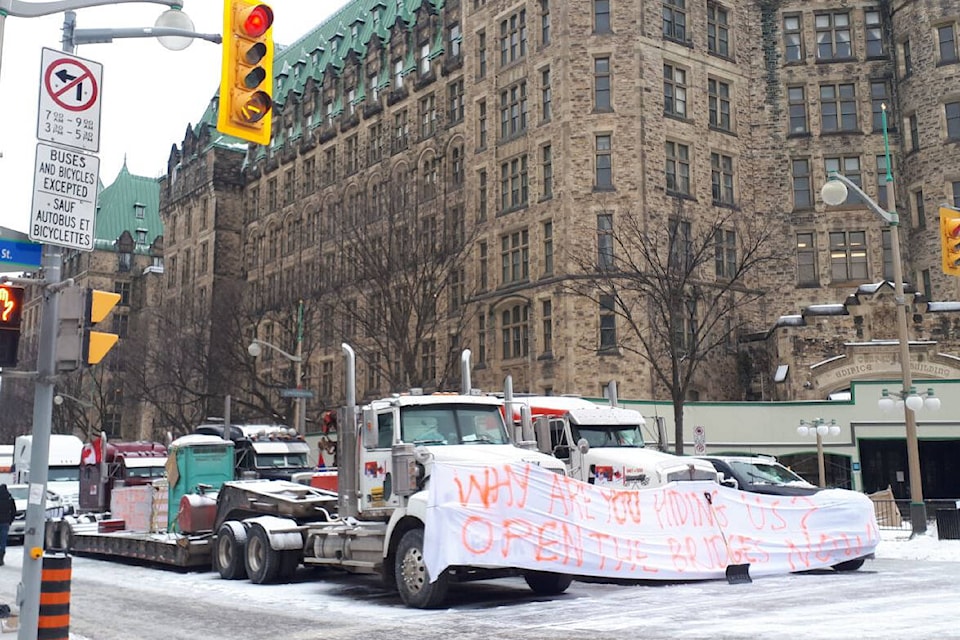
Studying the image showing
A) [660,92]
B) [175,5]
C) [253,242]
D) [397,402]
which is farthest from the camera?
[253,242]

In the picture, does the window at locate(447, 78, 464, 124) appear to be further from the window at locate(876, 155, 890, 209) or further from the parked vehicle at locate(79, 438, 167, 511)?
the parked vehicle at locate(79, 438, 167, 511)

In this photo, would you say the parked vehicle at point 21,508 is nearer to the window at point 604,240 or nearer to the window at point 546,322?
the window at point 546,322

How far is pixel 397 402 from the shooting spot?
49.5 ft

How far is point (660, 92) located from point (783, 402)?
14.9m

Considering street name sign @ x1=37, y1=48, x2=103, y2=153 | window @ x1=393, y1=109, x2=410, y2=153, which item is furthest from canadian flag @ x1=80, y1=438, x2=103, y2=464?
window @ x1=393, y1=109, x2=410, y2=153

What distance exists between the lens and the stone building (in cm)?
4169

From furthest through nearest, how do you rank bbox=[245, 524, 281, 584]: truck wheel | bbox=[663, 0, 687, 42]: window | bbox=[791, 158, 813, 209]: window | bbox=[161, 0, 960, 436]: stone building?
bbox=[791, 158, 813, 209]: window
bbox=[663, 0, 687, 42]: window
bbox=[161, 0, 960, 436]: stone building
bbox=[245, 524, 281, 584]: truck wheel

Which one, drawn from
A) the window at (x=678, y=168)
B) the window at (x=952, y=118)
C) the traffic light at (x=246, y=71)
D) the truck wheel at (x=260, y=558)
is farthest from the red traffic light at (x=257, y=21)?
the window at (x=952, y=118)

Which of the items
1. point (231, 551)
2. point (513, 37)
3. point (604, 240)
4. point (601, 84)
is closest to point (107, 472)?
point (231, 551)

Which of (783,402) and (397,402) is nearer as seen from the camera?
(397,402)

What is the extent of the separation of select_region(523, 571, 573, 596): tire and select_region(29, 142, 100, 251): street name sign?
28.7 feet

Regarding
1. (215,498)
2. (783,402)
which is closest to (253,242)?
(783,402)

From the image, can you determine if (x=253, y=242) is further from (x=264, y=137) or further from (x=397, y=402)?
(x=264, y=137)

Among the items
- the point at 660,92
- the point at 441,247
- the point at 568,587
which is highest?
the point at 660,92
